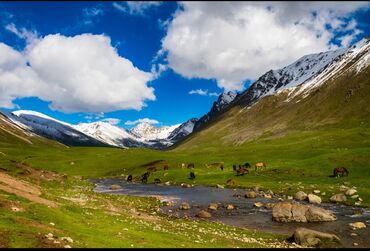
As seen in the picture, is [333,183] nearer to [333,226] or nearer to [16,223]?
[333,226]

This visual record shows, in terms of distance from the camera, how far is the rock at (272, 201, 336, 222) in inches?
1951

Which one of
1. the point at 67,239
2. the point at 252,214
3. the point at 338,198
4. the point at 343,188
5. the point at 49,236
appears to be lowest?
the point at 67,239

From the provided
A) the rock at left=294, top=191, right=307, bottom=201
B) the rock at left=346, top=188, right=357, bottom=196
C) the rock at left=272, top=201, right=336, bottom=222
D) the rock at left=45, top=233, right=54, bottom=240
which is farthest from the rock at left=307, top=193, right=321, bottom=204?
the rock at left=45, top=233, right=54, bottom=240

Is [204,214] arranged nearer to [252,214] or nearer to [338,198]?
[252,214]

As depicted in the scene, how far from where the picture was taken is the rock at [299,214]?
49562 mm

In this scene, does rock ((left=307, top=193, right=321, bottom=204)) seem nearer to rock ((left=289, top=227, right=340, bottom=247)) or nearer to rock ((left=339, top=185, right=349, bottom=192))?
rock ((left=339, top=185, right=349, bottom=192))

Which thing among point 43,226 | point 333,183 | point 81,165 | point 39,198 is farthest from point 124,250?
point 81,165

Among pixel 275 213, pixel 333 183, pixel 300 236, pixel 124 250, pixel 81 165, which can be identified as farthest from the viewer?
pixel 81 165

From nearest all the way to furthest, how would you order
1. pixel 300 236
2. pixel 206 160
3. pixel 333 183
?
pixel 300 236 < pixel 333 183 < pixel 206 160

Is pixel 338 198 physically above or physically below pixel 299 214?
above

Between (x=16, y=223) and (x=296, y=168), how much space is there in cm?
7227

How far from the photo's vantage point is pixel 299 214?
5003 cm

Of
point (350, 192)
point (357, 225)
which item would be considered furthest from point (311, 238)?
point (350, 192)

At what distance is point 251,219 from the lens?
174 feet
